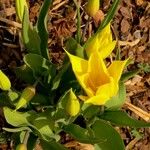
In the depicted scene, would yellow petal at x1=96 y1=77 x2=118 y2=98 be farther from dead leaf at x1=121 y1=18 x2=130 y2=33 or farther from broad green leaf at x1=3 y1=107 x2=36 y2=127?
dead leaf at x1=121 y1=18 x2=130 y2=33

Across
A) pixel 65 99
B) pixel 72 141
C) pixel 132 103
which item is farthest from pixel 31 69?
pixel 132 103

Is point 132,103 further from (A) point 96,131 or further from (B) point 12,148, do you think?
(B) point 12,148

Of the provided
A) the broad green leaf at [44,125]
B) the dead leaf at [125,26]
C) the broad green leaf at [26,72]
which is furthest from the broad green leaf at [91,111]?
the dead leaf at [125,26]

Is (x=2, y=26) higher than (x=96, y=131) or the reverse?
higher

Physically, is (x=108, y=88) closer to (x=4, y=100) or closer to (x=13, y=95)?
(x=13, y=95)

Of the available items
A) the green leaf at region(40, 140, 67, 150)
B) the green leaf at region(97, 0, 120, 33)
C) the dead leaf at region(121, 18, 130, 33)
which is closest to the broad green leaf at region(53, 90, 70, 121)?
the green leaf at region(40, 140, 67, 150)

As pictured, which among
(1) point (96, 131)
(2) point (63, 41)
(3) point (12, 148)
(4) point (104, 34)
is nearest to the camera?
(4) point (104, 34)

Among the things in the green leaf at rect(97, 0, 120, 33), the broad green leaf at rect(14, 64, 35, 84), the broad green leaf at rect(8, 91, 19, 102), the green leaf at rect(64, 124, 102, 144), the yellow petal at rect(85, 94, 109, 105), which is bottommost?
the green leaf at rect(64, 124, 102, 144)
